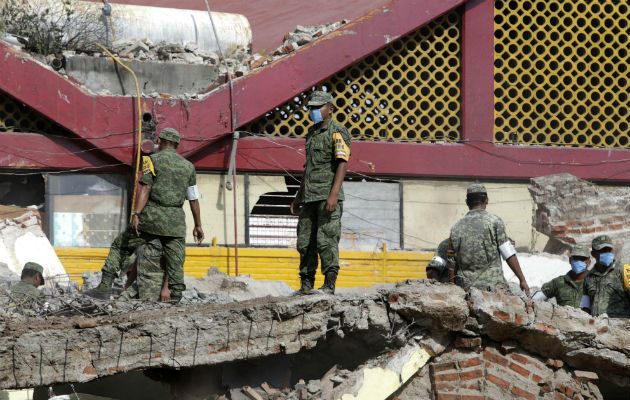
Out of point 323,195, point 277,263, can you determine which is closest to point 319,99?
point 323,195

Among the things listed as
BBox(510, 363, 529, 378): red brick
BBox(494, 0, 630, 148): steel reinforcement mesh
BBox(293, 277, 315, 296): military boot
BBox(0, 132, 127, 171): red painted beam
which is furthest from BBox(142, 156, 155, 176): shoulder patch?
BBox(494, 0, 630, 148): steel reinforcement mesh

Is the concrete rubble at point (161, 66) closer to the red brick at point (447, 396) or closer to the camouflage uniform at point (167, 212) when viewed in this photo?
the camouflage uniform at point (167, 212)

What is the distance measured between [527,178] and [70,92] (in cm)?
633

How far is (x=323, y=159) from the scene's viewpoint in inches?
269

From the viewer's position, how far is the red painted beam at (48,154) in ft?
36.3

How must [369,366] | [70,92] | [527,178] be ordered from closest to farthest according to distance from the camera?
[369,366] → [70,92] → [527,178]

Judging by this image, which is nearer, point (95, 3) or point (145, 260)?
point (145, 260)

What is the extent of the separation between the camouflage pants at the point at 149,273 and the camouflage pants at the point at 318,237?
128 cm

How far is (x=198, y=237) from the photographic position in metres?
7.44

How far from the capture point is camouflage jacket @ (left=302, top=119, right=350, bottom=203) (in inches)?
266

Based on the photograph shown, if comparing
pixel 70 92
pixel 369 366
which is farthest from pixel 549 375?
pixel 70 92

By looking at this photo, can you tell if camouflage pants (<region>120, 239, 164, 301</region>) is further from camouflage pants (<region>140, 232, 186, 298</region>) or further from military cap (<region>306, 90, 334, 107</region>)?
military cap (<region>306, 90, 334, 107</region>)

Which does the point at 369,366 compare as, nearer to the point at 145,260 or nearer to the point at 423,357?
the point at 423,357

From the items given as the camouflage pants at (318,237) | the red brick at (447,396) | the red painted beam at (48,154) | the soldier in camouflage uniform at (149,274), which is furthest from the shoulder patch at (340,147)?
the red painted beam at (48,154)
